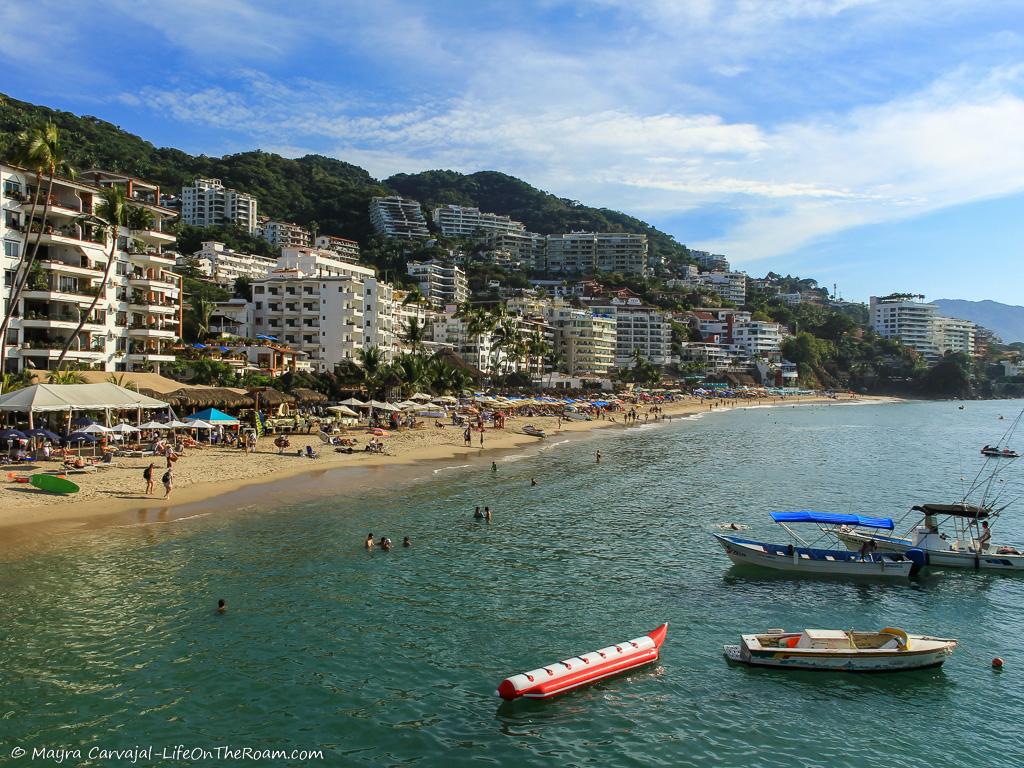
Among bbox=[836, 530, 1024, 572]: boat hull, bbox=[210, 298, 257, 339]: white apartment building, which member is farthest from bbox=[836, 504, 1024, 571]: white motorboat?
bbox=[210, 298, 257, 339]: white apartment building

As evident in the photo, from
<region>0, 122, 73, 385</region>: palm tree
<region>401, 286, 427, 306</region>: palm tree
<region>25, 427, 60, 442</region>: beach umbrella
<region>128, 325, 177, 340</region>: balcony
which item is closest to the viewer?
<region>25, 427, 60, 442</region>: beach umbrella

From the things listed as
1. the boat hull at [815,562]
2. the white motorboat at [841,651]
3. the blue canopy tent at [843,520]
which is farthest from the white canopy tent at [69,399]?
the blue canopy tent at [843,520]

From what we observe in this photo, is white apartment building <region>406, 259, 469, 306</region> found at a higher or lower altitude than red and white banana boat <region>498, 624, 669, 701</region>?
higher

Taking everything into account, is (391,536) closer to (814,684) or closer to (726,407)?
(814,684)

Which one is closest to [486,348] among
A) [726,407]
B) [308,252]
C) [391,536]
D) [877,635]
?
[308,252]

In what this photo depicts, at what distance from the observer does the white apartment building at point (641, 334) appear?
187 metres

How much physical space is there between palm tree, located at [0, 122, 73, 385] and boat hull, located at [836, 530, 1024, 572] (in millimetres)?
50655

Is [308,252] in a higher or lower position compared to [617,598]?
higher

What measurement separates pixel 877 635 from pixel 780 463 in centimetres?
4230

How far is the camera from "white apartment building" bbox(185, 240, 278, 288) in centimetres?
13890

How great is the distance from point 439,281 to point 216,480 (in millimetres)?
152234

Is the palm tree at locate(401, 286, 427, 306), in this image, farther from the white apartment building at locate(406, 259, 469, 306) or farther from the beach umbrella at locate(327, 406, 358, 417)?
the beach umbrella at locate(327, 406, 358, 417)

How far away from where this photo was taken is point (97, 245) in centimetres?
5625

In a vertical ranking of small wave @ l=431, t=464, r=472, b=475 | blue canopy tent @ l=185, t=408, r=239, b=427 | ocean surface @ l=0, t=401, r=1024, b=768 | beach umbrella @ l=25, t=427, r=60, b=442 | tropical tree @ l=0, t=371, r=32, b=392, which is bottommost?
ocean surface @ l=0, t=401, r=1024, b=768
